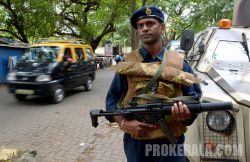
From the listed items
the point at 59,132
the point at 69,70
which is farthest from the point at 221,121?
the point at 69,70

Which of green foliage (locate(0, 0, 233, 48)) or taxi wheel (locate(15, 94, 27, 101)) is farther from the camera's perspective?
green foliage (locate(0, 0, 233, 48))

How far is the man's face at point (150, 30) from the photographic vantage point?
2506mm

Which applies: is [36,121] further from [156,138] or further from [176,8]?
[176,8]

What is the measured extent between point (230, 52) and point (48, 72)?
20.3 feet

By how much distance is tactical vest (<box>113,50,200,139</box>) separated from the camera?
2357mm

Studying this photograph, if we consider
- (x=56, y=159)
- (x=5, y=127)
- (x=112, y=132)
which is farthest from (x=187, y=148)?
(x=5, y=127)

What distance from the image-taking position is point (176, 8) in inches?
1277

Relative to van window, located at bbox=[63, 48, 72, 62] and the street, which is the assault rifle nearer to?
the street

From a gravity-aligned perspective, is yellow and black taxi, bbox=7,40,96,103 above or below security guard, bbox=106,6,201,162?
below

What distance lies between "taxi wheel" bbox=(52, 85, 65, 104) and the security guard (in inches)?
285

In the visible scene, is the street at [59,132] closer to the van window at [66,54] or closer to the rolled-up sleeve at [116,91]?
the van window at [66,54]

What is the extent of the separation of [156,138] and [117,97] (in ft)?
1.40

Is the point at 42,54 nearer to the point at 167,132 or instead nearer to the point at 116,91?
the point at 116,91

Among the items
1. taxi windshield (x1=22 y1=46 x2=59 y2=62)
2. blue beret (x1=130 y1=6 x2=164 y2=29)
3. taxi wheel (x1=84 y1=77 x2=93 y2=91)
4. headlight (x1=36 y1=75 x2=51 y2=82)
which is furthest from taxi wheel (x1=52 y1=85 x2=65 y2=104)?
blue beret (x1=130 y1=6 x2=164 y2=29)
